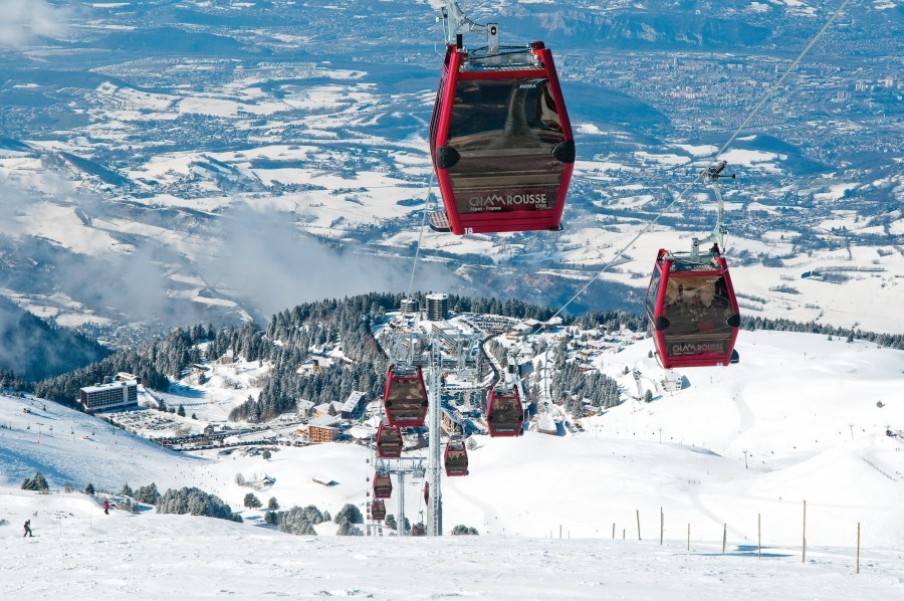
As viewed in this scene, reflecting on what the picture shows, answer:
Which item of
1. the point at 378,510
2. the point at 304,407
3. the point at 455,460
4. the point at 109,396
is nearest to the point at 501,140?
the point at 455,460

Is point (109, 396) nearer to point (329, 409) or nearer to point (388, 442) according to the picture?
point (329, 409)

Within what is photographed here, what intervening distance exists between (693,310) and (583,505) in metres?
23.3

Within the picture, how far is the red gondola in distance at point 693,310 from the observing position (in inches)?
684

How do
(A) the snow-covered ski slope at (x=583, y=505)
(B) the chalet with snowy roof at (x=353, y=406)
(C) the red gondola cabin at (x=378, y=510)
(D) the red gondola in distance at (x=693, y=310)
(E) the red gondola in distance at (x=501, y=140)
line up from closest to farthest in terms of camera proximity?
(E) the red gondola in distance at (x=501, y=140) < (D) the red gondola in distance at (x=693, y=310) < (A) the snow-covered ski slope at (x=583, y=505) < (C) the red gondola cabin at (x=378, y=510) < (B) the chalet with snowy roof at (x=353, y=406)

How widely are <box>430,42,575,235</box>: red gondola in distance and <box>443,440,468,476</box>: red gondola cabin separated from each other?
21682 millimetres

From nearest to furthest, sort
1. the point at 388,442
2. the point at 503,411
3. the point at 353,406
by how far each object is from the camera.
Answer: the point at 503,411 < the point at 388,442 < the point at 353,406

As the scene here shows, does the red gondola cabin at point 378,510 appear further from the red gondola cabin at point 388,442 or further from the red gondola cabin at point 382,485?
the red gondola cabin at point 388,442

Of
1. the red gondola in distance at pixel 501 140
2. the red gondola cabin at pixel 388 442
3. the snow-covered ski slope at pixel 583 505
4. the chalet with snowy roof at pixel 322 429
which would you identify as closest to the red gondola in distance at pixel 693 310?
the snow-covered ski slope at pixel 583 505

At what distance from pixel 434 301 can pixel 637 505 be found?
50077 mm

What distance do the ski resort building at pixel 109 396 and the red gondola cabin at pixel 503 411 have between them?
48.0 m

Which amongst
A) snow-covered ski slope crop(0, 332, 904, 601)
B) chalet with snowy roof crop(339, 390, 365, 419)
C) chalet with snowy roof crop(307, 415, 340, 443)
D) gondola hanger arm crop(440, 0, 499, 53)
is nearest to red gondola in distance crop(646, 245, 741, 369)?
snow-covered ski slope crop(0, 332, 904, 601)

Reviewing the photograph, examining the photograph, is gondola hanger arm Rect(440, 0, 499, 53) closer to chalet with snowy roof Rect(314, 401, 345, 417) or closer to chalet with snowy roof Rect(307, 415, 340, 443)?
chalet with snowy roof Rect(307, 415, 340, 443)

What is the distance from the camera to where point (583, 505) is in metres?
40.0

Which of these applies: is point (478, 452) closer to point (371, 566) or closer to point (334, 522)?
point (334, 522)
